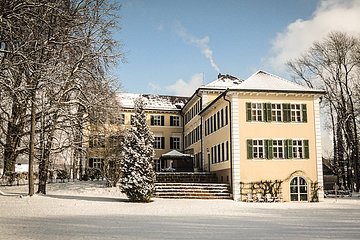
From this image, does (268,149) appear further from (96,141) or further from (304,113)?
(96,141)

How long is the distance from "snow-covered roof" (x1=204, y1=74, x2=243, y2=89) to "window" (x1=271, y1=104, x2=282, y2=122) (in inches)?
348

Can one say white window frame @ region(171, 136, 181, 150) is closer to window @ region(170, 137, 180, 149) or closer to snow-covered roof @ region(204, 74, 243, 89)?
window @ region(170, 137, 180, 149)

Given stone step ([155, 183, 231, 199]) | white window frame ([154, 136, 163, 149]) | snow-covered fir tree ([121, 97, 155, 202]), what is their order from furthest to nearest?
white window frame ([154, 136, 163, 149]), stone step ([155, 183, 231, 199]), snow-covered fir tree ([121, 97, 155, 202])

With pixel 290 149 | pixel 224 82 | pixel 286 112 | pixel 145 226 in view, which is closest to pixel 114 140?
pixel 224 82

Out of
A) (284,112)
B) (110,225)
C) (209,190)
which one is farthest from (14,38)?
(284,112)

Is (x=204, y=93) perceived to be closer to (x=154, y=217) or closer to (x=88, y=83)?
(x=88, y=83)

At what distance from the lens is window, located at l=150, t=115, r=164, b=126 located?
48719 millimetres

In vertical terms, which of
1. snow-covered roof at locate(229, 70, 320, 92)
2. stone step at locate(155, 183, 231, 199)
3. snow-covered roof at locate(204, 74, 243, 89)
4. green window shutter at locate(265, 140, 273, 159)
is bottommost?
stone step at locate(155, 183, 231, 199)

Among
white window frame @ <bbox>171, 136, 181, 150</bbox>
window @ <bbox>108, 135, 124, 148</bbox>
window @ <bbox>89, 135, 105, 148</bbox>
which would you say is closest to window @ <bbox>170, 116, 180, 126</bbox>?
white window frame @ <bbox>171, 136, 181, 150</bbox>

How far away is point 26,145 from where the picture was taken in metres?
28.6

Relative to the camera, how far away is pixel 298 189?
28531 mm

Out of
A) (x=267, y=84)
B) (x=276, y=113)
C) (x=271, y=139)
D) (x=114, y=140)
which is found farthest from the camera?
(x=114, y=140)

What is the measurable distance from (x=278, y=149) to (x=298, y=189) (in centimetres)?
282

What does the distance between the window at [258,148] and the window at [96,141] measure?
10.4 metres
